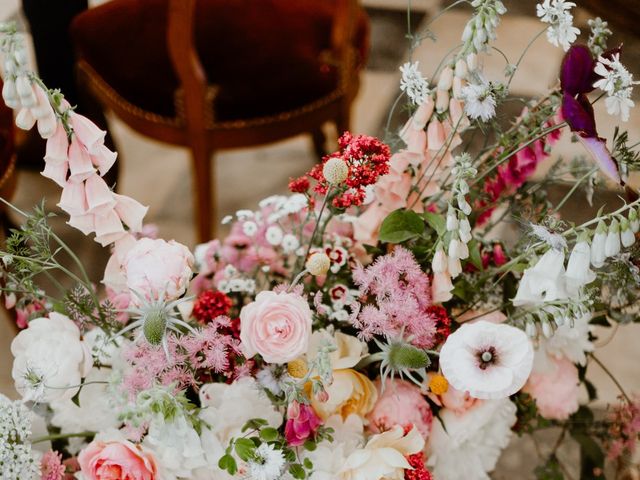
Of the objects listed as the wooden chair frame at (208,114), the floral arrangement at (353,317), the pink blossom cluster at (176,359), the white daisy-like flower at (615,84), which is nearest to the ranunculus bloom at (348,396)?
the floral arrangement at (353,317)

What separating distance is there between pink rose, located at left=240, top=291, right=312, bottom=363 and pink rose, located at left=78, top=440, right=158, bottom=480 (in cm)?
15

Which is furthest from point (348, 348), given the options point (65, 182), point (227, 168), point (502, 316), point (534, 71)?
point (534, 71)

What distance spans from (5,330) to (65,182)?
4.15 feet

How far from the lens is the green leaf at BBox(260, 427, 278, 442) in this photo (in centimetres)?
64

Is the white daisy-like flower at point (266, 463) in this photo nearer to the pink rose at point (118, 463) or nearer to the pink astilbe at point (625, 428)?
the pink rose at point (118, 463)

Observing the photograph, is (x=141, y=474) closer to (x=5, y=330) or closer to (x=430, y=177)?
(x=430, y=177)

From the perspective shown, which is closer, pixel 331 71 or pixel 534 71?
pixel 331 71

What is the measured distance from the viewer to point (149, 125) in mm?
1626

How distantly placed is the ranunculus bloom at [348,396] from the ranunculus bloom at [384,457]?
0.17 feet

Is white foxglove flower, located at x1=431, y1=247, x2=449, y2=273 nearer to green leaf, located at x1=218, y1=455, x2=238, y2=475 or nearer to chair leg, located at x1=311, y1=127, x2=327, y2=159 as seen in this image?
A: green leaf, located at x1=218, y1=455, x2=238, y2=475

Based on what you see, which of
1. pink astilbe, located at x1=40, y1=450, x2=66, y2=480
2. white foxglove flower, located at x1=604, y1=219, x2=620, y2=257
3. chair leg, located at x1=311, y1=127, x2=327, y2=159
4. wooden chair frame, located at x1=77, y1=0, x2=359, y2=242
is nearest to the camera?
white foxglove flower, located at x1=604, y1=219, x2=620, y2=257

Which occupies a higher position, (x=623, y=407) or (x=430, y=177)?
(x=430, y=177)

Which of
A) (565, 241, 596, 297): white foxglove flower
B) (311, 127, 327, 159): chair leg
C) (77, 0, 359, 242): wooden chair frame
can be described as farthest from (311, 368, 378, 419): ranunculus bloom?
(311, 127, 327, 159): chair leg

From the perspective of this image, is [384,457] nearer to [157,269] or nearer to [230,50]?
[157,269]
